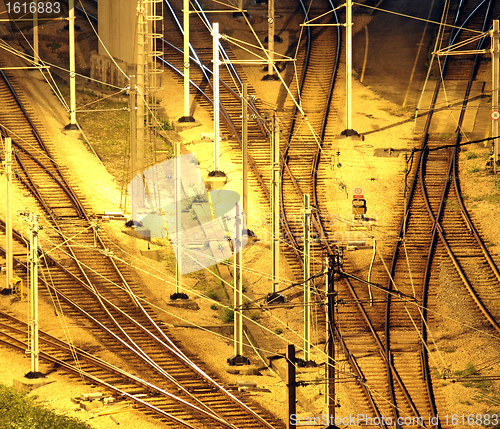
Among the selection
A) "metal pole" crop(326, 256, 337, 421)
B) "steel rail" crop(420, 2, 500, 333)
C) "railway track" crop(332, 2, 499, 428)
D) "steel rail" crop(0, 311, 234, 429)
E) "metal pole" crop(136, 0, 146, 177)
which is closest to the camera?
"metal pole" crop(326, 256, 337, 421)

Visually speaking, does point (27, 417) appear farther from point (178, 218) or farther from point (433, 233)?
point (433, 233)

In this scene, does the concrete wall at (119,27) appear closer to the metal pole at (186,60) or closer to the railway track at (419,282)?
the metal pole at (186,60)

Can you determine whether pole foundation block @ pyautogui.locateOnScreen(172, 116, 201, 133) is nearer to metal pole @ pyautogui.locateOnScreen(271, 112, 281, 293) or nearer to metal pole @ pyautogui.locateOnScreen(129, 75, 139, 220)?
metal pole @ pyautogui.locateOnScreen(129, 75, 139, 220)

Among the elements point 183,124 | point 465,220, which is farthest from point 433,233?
point 183,124

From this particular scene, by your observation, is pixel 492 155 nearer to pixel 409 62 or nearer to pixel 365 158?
pixel 365 158

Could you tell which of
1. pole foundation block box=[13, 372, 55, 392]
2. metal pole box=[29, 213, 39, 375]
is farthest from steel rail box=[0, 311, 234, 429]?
metal pole box=[29, 213, 39, 375]

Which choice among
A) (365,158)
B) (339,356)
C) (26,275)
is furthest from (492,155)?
(26,275)
